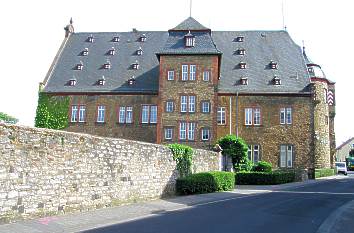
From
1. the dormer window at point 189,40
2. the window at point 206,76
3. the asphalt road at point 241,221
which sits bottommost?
the asphalt road at point 241,221

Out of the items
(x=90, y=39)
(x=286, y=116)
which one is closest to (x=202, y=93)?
(x=286, y=116)

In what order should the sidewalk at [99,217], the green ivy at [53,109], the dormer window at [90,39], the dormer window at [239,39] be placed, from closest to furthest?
the sidewalk at [99,217] → the green ivy at [53,109] → the dormer window at [239,39] → the dormer window at [90,39]

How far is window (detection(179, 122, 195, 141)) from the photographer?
129 feet

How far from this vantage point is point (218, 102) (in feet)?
139

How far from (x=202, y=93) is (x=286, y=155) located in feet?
37.0

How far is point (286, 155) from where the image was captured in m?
41.4

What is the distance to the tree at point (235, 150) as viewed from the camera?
34500mm

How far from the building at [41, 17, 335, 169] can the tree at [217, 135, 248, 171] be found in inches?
161

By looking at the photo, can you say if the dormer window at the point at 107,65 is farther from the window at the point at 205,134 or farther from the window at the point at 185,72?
the window at the point at 205,134

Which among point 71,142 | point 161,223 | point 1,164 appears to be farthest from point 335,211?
point 1,164

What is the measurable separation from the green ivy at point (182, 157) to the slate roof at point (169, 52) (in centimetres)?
1970

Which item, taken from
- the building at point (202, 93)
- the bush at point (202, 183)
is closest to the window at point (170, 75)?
the building at point (202, 93)

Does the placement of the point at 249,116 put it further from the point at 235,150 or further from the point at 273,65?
the point at 235,150

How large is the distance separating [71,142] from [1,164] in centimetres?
281
